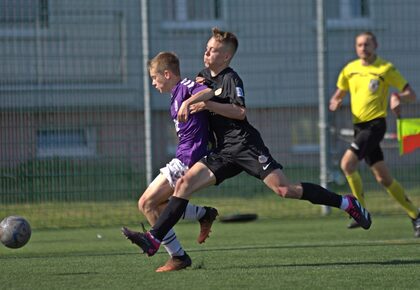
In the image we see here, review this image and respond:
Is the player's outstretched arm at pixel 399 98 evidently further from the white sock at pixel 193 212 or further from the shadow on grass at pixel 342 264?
the white sock at pixel 193 212

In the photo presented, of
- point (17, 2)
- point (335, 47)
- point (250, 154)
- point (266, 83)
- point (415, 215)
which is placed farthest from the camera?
point (335, 47)

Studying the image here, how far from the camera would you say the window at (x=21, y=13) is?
13.7m

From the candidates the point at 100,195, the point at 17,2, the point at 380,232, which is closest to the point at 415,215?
the point at 380,232

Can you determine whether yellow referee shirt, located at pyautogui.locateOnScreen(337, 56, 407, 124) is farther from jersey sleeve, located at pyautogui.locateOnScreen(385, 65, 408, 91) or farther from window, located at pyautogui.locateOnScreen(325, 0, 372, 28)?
window, located at pyautogui.locateOnScreen(325, 0, 372, 28)

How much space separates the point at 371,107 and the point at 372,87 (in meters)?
0.24

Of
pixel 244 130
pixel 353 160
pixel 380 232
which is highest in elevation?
pixel 244 130

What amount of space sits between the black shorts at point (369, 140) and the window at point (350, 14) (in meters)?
3.71

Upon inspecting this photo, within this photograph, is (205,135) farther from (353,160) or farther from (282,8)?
(282,8)

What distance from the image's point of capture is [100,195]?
14.3m

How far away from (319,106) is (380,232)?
299cm

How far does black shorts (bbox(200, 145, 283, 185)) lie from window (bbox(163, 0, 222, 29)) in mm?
6653

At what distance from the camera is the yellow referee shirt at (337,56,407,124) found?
39.9 ft

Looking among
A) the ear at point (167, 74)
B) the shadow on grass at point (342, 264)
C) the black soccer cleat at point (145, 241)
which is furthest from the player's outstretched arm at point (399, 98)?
the black soccer cleat at point (145, 241)

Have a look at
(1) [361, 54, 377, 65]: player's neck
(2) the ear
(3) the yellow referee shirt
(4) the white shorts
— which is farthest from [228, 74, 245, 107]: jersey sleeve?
(1) [361, 54, 377, 65]: player's neck
